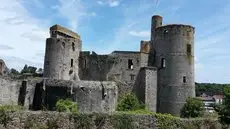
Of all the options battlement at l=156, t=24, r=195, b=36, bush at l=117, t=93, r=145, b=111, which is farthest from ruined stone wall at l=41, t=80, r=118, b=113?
battlement at l=156, t=24, r=195, b=36

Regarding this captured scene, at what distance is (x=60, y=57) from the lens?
4450 centimetres

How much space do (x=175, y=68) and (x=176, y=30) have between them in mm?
4302

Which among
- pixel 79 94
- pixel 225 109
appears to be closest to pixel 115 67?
pixel 79 94

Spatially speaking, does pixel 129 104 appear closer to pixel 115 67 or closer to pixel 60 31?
pixel 115 67

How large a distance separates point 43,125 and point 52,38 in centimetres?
2442

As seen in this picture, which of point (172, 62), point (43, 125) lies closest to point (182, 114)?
point (172, 62)

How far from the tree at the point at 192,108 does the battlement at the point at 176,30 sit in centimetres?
762

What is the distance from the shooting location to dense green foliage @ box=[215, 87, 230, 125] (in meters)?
27.0

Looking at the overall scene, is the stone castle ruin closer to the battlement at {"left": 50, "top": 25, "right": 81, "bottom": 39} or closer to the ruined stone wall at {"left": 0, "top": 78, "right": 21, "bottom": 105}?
the battlement at {"left": 50, "top": 25, "right": 81, "bottom": 39}

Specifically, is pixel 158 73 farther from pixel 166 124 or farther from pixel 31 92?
pixel 166 124

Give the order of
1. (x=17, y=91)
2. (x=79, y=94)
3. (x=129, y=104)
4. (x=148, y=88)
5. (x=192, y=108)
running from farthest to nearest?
(x=148, y=88) → (x=192, y=108) → (x=129, y=104) → (x=79, y=94) → (x=17, y=91)

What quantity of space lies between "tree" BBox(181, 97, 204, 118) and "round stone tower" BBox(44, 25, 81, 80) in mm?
13355

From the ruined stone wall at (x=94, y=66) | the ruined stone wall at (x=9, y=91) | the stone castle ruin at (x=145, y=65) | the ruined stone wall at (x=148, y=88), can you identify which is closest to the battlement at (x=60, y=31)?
the stone castle ruin at (x=145, y=65)

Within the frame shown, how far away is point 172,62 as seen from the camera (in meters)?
44.6
